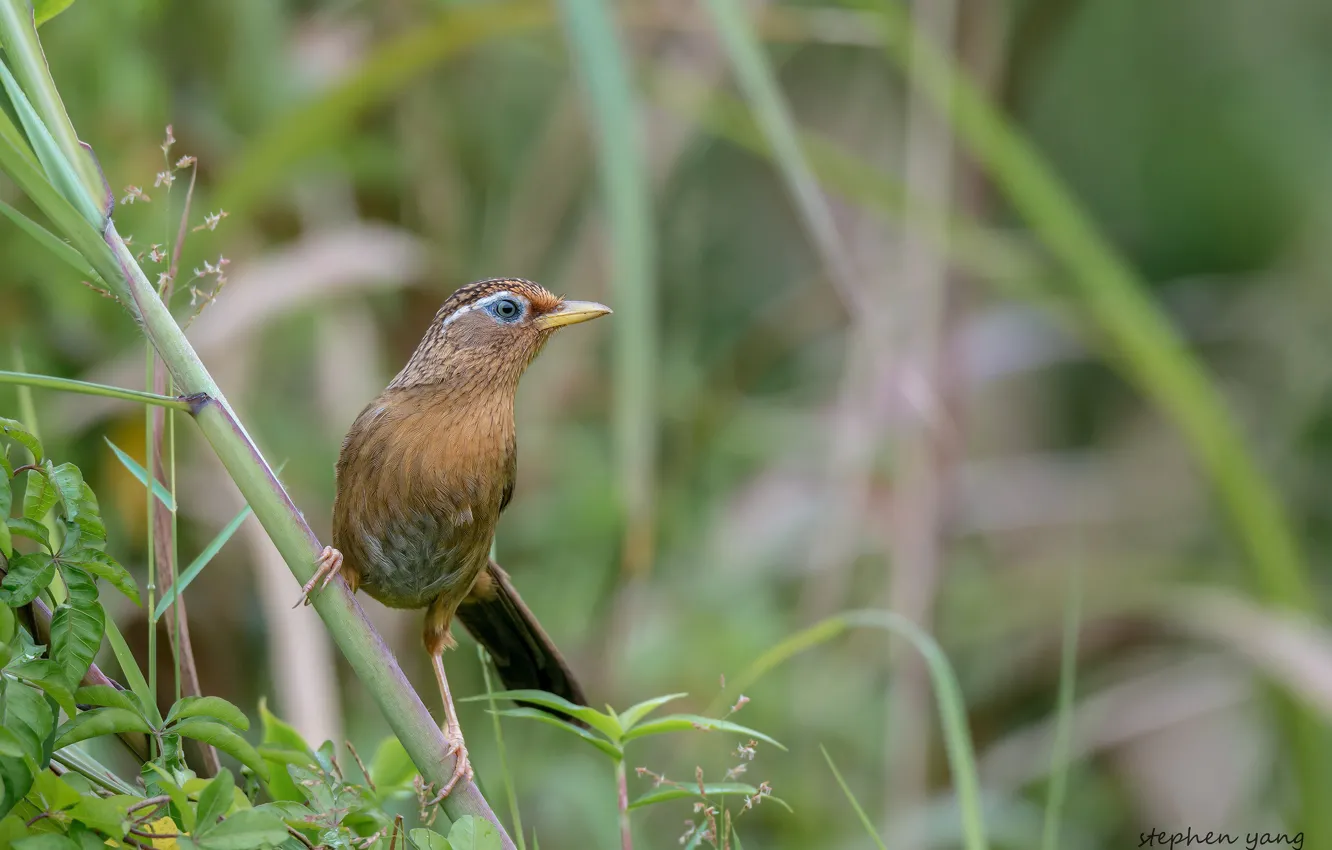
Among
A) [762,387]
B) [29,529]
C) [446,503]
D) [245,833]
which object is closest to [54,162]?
[29,529]

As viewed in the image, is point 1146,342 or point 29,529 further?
point 1146,342

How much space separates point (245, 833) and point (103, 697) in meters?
0.22

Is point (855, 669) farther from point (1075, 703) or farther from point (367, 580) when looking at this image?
point (367, 580)

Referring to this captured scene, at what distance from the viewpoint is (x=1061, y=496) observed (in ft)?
16.9

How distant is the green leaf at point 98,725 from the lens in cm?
124

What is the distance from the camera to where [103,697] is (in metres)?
1.30

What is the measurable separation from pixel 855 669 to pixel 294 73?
2711 millimetres

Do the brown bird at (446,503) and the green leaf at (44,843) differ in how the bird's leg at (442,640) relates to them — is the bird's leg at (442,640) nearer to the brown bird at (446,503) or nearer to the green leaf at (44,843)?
the brown bird at (446,503)

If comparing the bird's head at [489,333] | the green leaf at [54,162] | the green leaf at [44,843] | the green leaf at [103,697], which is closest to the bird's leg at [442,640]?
the bird's head at [489,333]

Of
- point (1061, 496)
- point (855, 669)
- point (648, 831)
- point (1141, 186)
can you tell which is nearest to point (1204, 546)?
point (1061, 496)

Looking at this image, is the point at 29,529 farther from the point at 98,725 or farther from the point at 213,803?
the point at 213,803

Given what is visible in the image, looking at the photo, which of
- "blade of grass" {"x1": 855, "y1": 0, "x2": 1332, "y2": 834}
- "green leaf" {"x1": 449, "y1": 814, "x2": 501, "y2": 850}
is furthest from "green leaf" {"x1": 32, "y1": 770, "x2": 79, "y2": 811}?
"blade of grass" {"x1": 855, "y1": 0, "x2": 1332, "y2": 834}

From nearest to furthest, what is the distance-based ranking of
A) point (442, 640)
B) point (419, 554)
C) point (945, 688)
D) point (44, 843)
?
1. point (44, 843)
2. point (945, 688)
3. point (419, 554)
4. point (442, 640)

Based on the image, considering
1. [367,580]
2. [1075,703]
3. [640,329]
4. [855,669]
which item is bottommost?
[1075,703]
